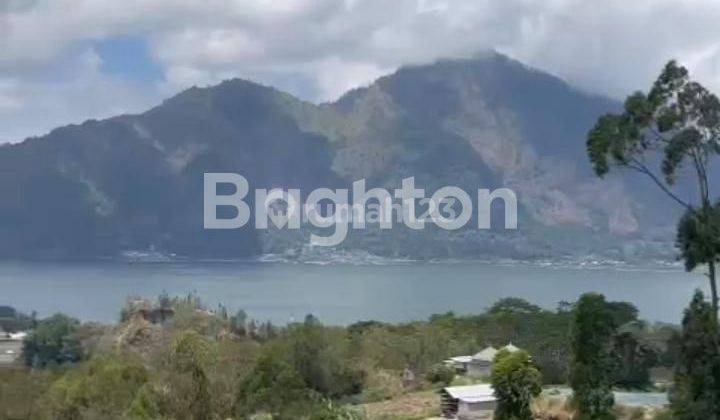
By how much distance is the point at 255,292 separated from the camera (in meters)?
104

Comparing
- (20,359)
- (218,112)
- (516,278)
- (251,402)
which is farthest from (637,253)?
(251,402)

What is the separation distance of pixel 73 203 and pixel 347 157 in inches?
1770

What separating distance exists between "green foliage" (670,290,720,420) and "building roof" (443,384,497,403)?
7.76 m

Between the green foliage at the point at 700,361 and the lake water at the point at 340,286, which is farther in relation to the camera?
the lake water at the point at 340,286

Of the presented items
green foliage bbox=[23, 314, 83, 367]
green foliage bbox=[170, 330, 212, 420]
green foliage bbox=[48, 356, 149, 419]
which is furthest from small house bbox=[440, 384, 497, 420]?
green foliage bbox=[23, 314, 83, 367]

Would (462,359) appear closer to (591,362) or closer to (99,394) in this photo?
(99,394)

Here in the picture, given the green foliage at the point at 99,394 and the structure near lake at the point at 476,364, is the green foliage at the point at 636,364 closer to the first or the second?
the structure near lake at the point at 476,364

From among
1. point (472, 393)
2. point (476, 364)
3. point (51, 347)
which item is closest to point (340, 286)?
point (51, 347)

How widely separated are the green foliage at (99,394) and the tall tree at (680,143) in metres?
9.81

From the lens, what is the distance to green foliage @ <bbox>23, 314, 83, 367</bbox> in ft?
148

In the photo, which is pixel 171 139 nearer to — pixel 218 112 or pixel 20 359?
pixel 218 112

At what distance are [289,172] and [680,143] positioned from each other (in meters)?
164

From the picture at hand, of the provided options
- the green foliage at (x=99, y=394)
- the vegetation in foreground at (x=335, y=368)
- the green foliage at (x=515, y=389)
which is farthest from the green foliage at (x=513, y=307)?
the green foliage at (x=515, y=389)

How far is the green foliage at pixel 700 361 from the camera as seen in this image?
11414mm
